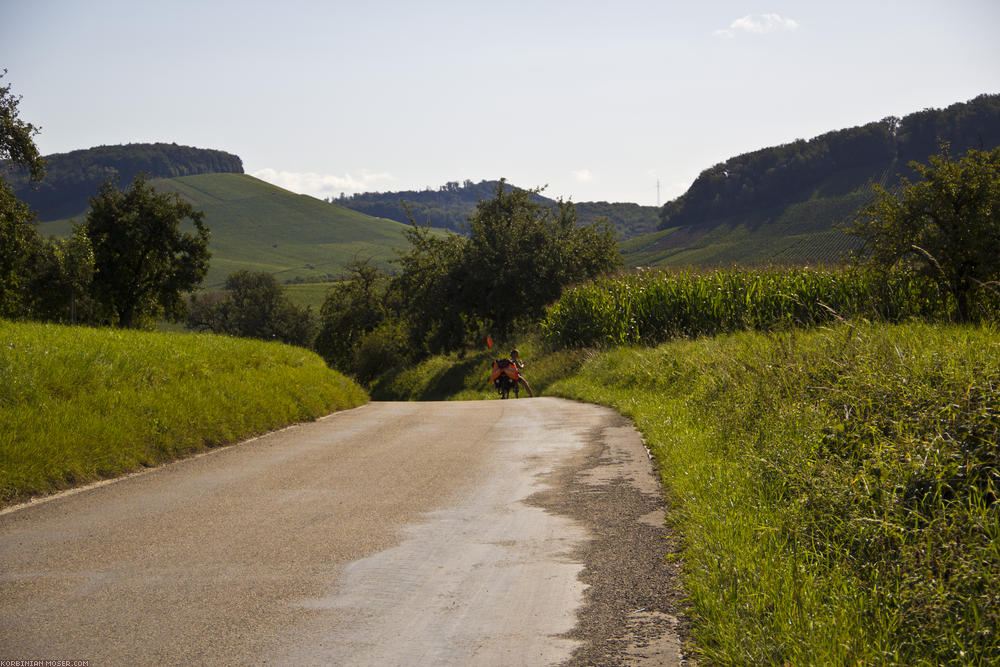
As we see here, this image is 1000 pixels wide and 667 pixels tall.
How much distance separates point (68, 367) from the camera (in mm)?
9062

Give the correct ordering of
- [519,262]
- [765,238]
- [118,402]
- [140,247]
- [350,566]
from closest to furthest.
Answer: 1. [350,566]
2. [118,402]
3. [519,262]
4. [140,247]
5. [765,238]

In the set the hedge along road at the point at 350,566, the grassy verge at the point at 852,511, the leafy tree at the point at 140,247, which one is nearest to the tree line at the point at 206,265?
the leafy tree at the point at 140,247

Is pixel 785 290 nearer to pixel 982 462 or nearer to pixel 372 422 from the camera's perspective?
pixel 372 422

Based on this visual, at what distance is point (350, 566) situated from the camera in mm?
4887

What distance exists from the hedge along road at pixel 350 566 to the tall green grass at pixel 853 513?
1.32ft

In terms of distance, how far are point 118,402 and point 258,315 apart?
282ft

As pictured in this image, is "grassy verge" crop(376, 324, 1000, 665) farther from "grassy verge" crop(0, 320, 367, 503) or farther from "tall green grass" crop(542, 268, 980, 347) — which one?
"tall green grass" crop(542, 268, 980, 347)

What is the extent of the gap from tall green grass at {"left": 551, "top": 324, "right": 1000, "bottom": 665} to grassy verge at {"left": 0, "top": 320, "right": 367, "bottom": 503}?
5776mm

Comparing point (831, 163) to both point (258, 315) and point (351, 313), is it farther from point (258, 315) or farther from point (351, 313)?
point (351, 313)

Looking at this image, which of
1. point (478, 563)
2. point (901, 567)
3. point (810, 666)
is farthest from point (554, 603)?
point (901, 567)

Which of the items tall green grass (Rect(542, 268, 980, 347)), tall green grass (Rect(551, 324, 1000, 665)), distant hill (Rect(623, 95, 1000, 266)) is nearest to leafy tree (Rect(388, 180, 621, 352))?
tall green grass (Rect(542, 268, 980, 347))

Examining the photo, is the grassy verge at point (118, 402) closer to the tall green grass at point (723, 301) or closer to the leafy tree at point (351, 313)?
the tall green grass at point (723, 301)

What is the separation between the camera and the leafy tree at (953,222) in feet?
53.0

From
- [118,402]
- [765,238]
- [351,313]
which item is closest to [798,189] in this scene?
[765,238]
